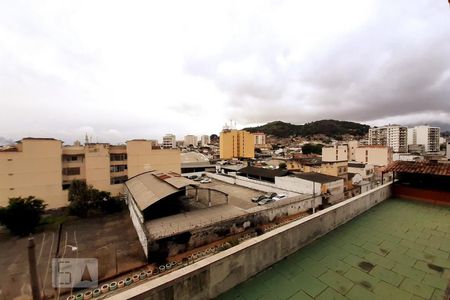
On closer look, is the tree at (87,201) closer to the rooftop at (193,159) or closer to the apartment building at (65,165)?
the apartment building at (65,165)

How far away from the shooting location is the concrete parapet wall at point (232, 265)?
9.07 feet

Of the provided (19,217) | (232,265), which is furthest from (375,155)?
(19,217)

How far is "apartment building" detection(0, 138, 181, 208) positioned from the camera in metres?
21.1

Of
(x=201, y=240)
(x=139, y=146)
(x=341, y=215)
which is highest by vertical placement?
(x=139, y=146)

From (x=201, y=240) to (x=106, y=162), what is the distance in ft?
60.3

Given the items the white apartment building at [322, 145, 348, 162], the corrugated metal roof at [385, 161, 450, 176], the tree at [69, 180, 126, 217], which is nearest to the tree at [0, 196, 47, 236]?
the tree at [69, 180, 126, 217]

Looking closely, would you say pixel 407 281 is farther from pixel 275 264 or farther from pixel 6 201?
pixel 6 201

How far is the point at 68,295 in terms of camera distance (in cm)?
1033

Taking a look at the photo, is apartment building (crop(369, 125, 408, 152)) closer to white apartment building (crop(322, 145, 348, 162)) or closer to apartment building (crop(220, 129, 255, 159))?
white apartment building (crop(322, 145, 348, 162))

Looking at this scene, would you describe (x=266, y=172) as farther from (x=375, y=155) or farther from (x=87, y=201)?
(x=375, y=155)

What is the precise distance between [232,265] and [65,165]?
2837 cm

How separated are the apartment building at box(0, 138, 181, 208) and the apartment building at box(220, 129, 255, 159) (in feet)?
134

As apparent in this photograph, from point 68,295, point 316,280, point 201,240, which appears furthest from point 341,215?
point 68,295

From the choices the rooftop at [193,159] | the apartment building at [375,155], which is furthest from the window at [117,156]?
the apartment building at [375,155]
